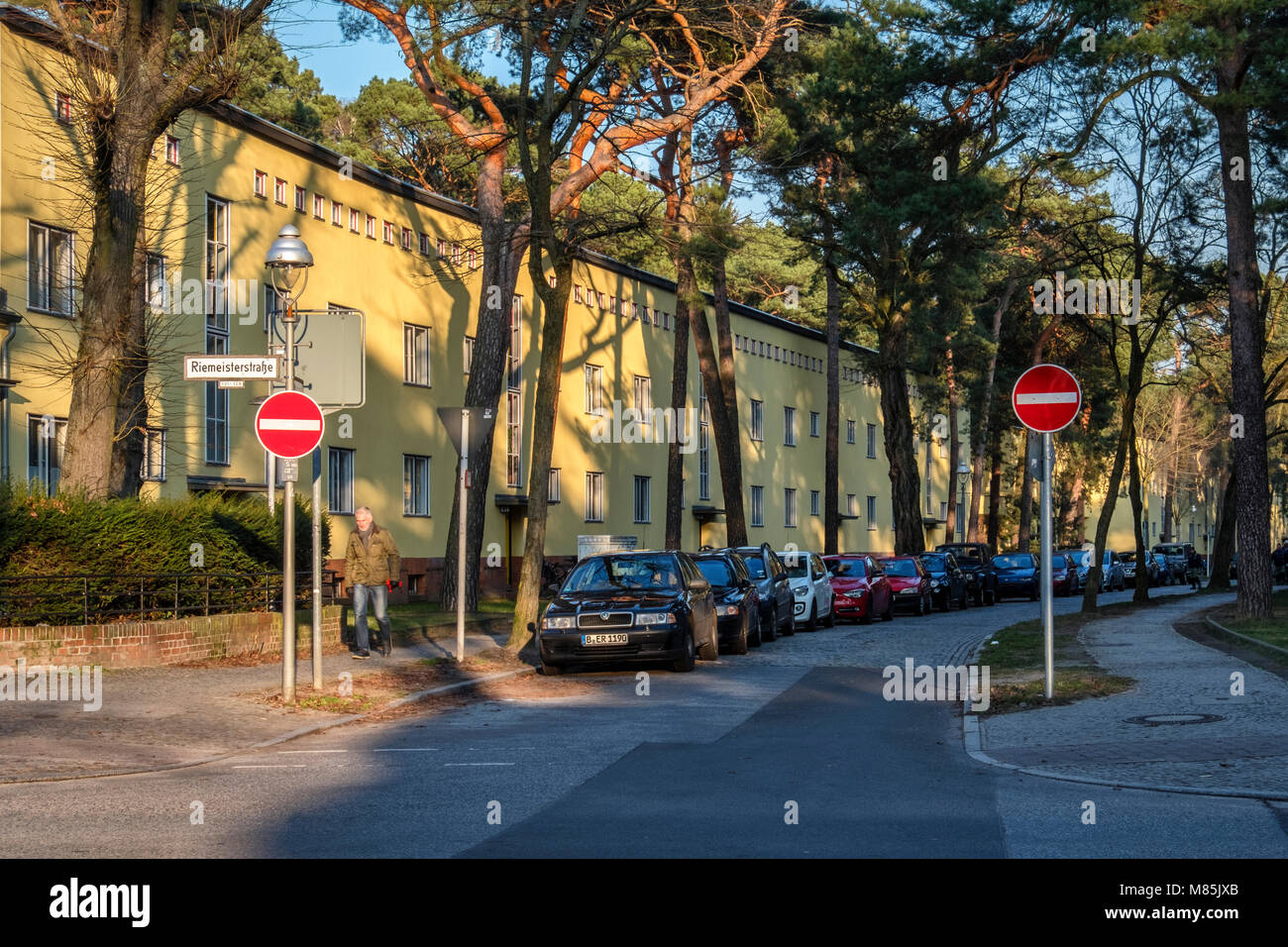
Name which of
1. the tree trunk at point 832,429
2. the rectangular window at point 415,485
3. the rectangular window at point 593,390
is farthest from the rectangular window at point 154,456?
the tree trunk at point 832,429

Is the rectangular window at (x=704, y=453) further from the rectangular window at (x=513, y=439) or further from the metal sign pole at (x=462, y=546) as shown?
the metal sign pole at (x=462, y=546)

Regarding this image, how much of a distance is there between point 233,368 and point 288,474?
1191mm

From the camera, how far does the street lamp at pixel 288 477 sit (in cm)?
1460

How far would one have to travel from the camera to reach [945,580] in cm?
3859

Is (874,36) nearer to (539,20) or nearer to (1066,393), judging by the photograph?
(539,20)

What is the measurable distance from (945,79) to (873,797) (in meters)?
17.1

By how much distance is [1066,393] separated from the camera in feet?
45.8

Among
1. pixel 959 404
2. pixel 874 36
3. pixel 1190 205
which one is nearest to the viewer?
pixel 874 36

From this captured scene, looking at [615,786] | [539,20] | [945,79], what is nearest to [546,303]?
[539,20]

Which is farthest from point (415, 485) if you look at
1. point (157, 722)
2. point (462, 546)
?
point (157, 722)

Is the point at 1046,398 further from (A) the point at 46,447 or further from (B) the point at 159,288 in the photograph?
(B) the point at 159,288

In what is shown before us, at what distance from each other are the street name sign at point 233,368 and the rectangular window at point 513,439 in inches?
1051

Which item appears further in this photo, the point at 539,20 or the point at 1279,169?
the point at 1279,169

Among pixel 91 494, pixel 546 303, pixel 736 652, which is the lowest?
pixel 736 652
